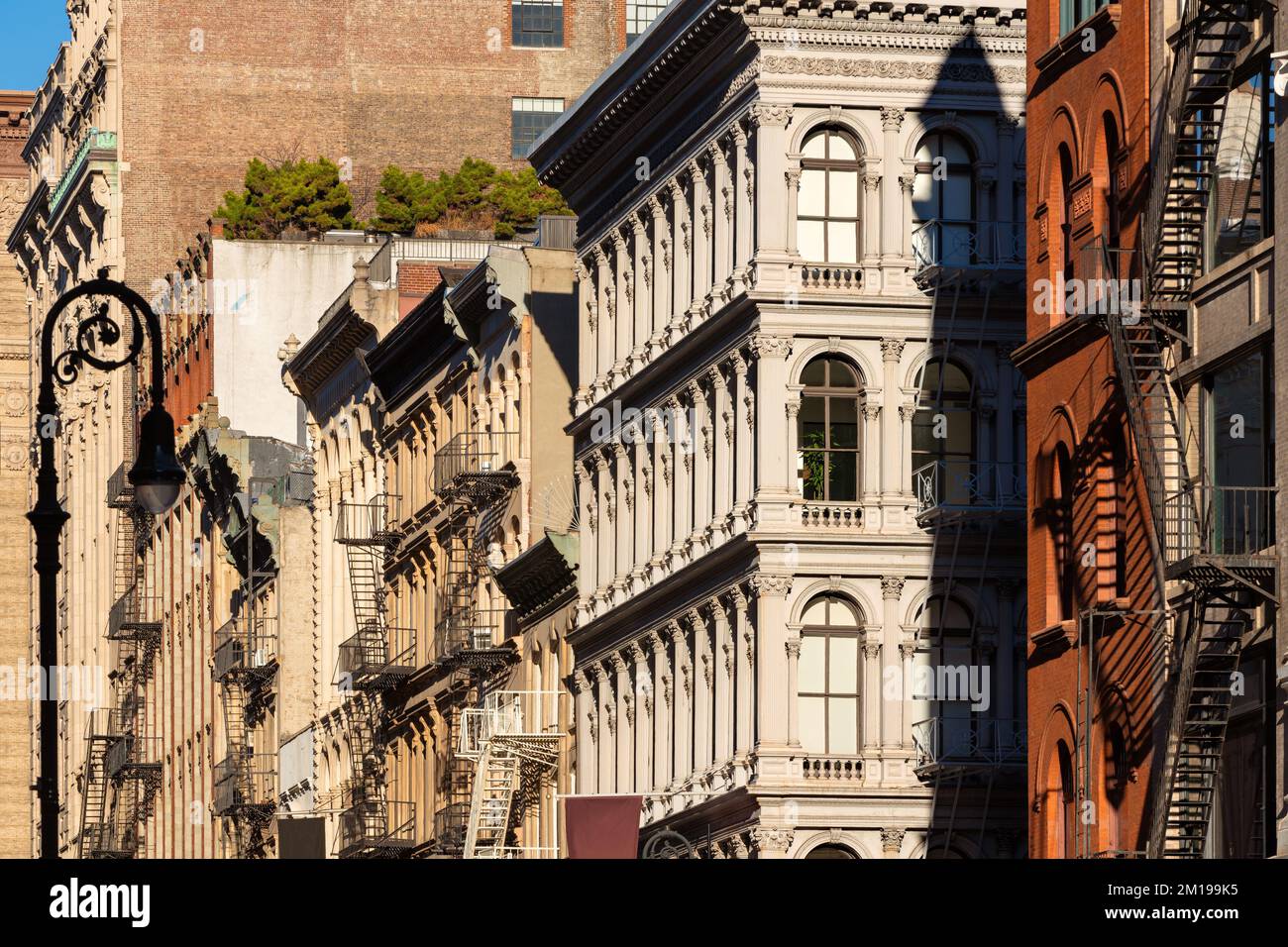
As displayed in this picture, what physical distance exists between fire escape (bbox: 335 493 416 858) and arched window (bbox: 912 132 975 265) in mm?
25894

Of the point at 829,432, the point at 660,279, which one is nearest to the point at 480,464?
the point at 660,279

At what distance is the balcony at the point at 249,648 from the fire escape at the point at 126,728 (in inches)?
605

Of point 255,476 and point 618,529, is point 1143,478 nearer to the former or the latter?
point 618,529

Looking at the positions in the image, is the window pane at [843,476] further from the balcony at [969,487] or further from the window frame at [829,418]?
the balcony at [969,487]

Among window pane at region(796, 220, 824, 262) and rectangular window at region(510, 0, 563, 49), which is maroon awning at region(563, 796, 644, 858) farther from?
rectangular window at region(510, 0, 563, 49)

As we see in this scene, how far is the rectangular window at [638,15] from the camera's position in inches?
4382

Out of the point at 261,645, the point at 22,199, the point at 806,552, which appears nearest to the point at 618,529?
the point at 806,552

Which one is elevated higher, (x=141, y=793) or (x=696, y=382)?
(x=696, y=382)

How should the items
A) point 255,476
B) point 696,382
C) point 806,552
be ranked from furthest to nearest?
1. point 255,476
2. point 696,382
3. point 806,552

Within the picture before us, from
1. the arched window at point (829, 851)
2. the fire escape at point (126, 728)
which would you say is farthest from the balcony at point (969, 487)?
the fire escape at point (126, 728)

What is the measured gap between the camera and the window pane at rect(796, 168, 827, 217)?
2336 inches

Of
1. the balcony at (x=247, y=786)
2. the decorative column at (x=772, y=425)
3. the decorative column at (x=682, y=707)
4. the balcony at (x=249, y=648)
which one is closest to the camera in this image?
the decorative column at (x=772, y=425)

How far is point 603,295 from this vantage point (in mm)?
69250

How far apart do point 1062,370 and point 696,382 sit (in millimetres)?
17737
